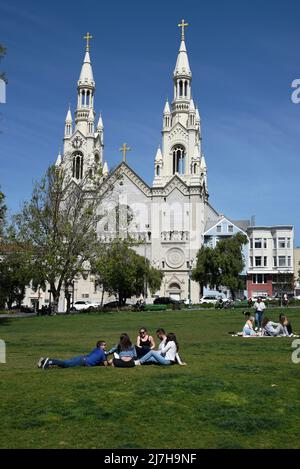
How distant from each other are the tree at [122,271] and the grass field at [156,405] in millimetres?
35312

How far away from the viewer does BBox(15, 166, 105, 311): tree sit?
4878 cm

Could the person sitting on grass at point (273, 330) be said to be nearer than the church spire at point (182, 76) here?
Yes

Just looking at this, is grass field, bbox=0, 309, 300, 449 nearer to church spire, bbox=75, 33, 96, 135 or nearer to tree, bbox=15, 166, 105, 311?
tree, bbox=15, 166, 105, 311

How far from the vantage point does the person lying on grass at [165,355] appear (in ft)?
51.3

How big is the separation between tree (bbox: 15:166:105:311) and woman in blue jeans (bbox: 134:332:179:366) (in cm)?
3272

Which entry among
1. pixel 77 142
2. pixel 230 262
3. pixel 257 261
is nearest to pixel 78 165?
pixel 77 142

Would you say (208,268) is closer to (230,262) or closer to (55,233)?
(230,262)

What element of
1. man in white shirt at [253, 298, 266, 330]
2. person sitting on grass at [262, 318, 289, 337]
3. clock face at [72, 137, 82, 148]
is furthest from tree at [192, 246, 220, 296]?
person sitting on grass at [262, 318, 289, 337]

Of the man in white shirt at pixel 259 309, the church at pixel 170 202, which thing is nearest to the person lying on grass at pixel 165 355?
the man in white shirt at pixel 259 309

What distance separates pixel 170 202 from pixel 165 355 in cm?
7439

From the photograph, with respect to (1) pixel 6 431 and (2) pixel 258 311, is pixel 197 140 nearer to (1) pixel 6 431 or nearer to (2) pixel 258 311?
(2) pixel 258 311

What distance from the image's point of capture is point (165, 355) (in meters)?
15.9

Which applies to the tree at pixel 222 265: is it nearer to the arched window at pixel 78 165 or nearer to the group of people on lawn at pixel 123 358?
the arched window at pixel 78 165
